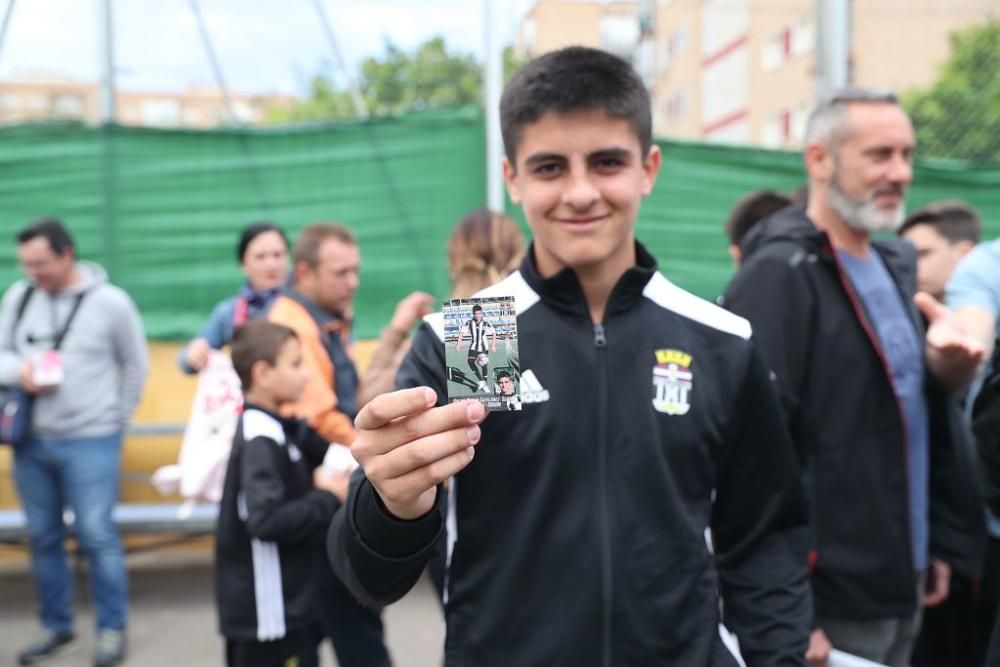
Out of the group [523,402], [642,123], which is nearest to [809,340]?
[642,123]

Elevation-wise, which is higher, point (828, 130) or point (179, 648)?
point (828, 130)

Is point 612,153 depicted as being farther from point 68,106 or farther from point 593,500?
point 68,106

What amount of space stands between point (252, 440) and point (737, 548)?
6.42 feet

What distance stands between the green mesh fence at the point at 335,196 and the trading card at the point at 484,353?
4858 millimetres

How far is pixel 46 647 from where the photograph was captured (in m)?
4.86

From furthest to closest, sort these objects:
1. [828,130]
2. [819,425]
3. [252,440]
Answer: [252,440] < [828,130] < [819,425]

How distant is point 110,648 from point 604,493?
13.1 feet

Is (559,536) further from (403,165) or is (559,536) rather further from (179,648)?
(403,165)

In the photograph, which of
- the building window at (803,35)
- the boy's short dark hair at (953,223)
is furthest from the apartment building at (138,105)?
the boy's short dark hair at (953,223)

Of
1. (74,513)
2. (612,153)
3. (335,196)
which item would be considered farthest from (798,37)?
(612,153)

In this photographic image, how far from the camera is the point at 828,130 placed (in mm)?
2855

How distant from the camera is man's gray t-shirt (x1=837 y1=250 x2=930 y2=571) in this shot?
8.57ft

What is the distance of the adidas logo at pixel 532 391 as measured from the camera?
68.1 inches

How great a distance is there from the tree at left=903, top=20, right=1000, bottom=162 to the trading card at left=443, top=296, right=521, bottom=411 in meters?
6.04
